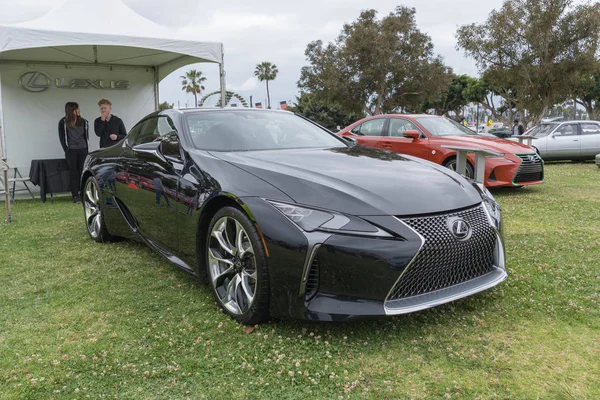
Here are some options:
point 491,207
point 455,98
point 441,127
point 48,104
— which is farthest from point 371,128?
point 455,98

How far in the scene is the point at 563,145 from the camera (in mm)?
14438

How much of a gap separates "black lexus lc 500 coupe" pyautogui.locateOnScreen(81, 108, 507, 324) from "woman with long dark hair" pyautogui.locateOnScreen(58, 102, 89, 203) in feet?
16.8

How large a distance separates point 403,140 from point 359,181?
617 cm

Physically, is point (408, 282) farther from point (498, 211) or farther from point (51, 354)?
point (51, 354)

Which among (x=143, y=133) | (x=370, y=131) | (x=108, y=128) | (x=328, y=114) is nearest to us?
(x=143, y=133)

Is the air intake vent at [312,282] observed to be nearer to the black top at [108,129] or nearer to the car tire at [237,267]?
the car tire at [237,267]

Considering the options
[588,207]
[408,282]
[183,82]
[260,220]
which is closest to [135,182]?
[260,220]

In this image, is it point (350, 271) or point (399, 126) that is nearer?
point (350, 271)

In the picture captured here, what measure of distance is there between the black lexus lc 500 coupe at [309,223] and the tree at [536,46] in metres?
22.3

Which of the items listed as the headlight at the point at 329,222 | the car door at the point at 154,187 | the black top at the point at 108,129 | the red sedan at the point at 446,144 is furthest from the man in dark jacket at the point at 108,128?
the headlight at the point at 329,222

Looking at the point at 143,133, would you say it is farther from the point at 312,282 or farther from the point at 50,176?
the point at 50,176

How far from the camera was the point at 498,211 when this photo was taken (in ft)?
10.5

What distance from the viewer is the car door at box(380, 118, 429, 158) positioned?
8.43m

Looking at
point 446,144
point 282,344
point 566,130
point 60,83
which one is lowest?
point 282,344
